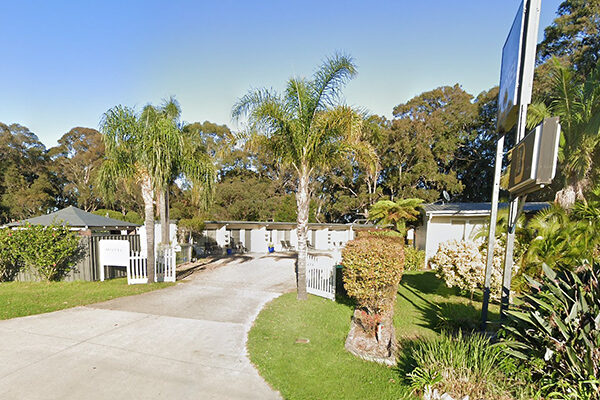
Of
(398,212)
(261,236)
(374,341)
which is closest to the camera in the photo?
(374,341)

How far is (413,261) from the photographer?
13.9 metres

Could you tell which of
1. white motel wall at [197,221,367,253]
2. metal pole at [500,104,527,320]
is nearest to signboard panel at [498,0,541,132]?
metal pole at [500,104,527,320]

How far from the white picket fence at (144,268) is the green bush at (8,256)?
3363 millimetres

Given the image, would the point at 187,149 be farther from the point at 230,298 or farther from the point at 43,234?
the point at 230,298

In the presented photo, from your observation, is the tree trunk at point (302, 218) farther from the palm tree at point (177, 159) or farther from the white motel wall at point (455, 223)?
the white motel wall at point (455, 223)

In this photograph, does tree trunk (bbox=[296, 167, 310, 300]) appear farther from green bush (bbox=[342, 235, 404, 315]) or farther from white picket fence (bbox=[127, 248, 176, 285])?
white picket fence (bbox=[127, 248, 176, 285])

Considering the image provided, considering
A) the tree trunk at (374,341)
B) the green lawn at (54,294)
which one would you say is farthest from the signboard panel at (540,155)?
the green lawn at (54,294)

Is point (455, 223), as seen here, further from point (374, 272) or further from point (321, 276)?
point (374, 272)

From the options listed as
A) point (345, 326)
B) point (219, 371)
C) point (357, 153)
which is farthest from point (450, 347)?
point (357, 153)

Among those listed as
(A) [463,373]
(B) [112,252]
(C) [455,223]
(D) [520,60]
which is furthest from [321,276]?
(C) [455,223]

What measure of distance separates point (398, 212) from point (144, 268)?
12.8m

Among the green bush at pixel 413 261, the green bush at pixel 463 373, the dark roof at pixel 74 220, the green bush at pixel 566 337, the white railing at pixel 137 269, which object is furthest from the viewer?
the green bush at pixel 413 261

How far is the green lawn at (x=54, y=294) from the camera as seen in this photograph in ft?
22.0

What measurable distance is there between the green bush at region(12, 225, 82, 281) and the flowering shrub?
11575 millimetres
